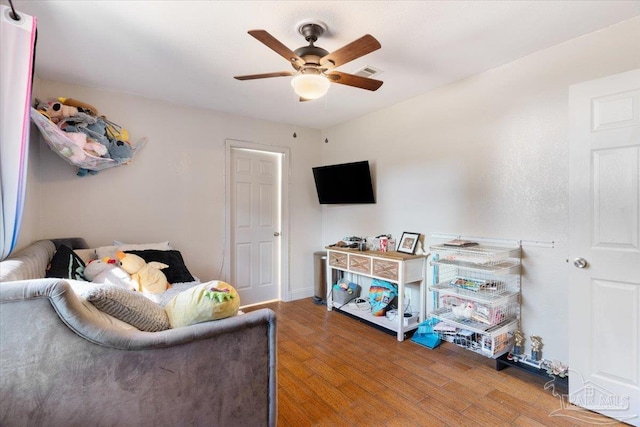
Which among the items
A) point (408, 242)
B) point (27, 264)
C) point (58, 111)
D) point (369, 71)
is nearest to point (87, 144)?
point (58, 111)

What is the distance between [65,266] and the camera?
2.14 metres

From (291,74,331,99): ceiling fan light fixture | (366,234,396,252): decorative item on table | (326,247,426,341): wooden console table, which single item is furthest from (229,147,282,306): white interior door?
(291,74,331,99): ceiling fan light fixture

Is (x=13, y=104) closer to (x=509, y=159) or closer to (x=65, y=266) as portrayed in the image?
(x=65, y=266)

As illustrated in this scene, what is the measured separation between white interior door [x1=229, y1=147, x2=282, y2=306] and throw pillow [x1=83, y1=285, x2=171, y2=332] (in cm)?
252

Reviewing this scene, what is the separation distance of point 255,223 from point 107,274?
6.25ft

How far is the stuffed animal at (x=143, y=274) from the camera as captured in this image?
Result: 98.2 inches

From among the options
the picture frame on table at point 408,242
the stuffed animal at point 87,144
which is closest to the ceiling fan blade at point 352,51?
the picture frame on table at point 408,242

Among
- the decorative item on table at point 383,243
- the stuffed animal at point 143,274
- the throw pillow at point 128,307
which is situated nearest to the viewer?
the throw pillow at point 128,307

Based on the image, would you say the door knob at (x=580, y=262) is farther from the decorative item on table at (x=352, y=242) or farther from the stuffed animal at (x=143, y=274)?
the stuffed animal at (x=143, y=274)

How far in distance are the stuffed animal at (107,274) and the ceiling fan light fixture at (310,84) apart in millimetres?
1993

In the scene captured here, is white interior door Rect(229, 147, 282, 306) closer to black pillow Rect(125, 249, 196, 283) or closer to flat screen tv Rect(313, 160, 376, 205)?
flat screen tv Rect(313, 160, 376, 205)

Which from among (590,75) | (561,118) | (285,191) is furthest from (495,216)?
(285,191)

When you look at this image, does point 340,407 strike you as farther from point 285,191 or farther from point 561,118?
point 285,191

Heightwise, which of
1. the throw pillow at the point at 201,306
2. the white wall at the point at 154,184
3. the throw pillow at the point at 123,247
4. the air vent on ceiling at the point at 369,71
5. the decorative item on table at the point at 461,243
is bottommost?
the throw pillow at the point at 201,306
